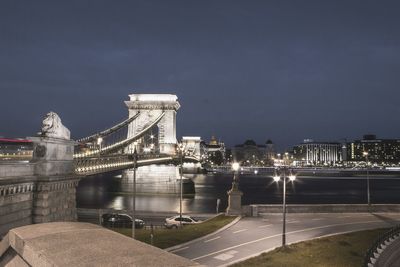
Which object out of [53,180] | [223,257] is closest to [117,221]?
[53,180]

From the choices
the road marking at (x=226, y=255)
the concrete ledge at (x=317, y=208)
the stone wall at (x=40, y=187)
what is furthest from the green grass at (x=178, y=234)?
the stone wall at (x=40, y=187)

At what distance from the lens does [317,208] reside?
37156mm

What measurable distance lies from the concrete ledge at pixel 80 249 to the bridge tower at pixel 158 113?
328ft

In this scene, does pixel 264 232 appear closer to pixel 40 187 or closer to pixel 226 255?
pixel 226 255

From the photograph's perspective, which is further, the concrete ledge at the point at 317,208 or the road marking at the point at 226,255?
the concrete ledge at the point at 317,208

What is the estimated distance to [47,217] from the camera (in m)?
22.3

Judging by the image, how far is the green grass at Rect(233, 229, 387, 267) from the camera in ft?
65.4

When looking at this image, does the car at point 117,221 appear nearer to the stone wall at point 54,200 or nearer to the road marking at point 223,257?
the stone wall at point 54,200

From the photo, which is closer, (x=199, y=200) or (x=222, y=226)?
(x=222, y=226)

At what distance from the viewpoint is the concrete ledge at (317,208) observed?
115 feet

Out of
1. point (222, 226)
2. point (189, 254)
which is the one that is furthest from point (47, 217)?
point (222, 226)

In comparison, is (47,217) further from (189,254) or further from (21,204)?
(189,254)

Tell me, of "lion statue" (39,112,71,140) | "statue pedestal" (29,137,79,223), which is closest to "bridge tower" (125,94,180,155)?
"statue pedestal" (29,137,79,223)

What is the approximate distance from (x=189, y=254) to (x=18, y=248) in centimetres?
1691
